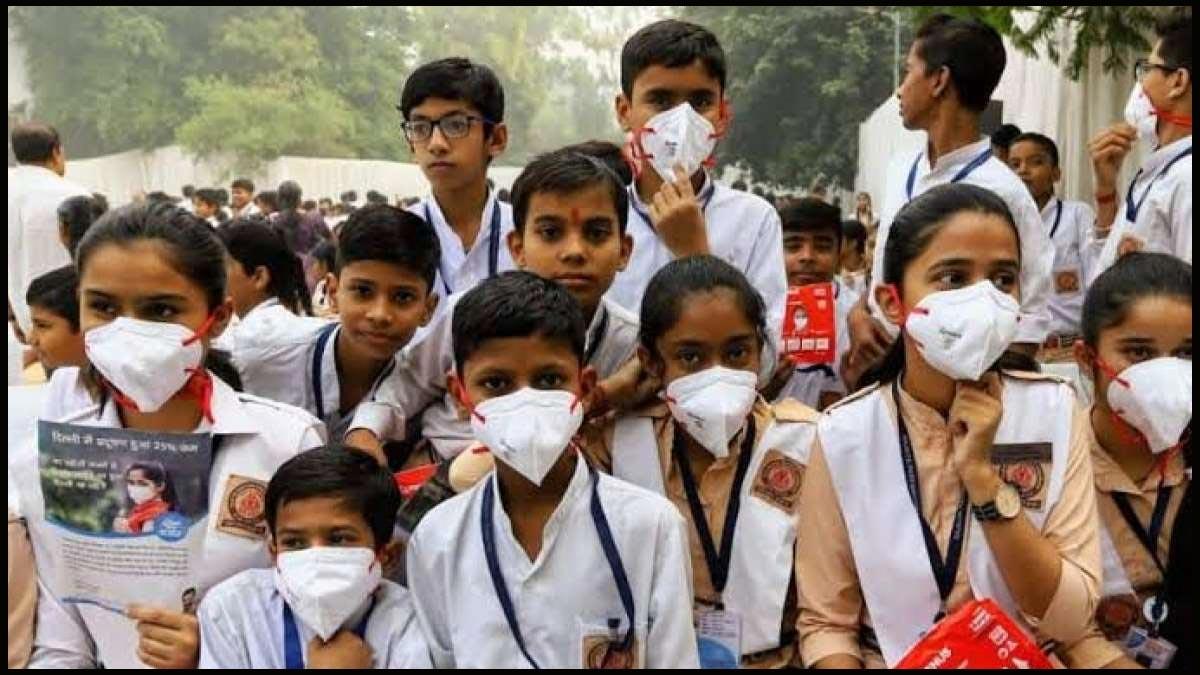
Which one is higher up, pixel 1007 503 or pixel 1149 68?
pixel 1149 68

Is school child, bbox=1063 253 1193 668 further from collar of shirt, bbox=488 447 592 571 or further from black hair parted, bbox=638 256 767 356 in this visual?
collar of shirt, bbox=488 447 592 571

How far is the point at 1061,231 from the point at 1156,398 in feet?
10.7

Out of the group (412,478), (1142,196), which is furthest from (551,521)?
(1142,196)

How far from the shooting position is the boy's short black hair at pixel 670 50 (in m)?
3.15

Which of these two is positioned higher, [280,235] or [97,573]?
A: [280,235]

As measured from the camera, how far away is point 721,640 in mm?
2363

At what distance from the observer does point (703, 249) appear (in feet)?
9.85

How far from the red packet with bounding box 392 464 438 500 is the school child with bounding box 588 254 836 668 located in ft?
1.35

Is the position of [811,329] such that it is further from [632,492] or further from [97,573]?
[97,573]

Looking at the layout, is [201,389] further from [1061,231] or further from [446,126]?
[1061,231]

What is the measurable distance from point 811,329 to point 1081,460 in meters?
1.30

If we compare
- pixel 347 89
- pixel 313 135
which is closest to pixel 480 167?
pixel 313 135

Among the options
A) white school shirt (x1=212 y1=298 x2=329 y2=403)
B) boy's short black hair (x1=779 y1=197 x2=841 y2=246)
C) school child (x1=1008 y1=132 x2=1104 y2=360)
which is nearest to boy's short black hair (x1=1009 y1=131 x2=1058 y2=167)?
school child (x1=1008 y1=132 x2=1104 y2=360)

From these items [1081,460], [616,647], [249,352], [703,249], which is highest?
[703,249]
